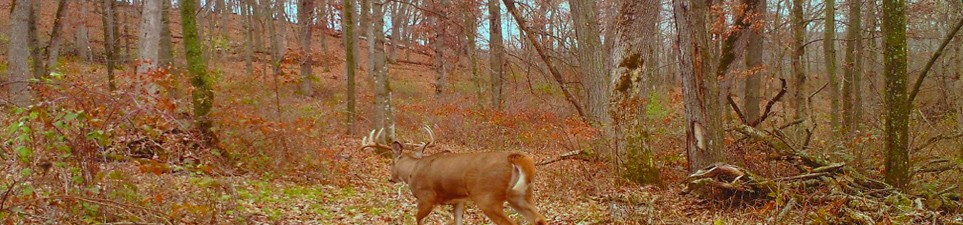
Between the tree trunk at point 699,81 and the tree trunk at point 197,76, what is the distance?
20.8ft

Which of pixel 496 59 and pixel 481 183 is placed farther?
pixel 496 59

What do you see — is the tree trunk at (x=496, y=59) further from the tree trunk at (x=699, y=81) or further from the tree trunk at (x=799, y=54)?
the tree trunk at (x=699, y=81)

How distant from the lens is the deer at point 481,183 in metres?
6.79

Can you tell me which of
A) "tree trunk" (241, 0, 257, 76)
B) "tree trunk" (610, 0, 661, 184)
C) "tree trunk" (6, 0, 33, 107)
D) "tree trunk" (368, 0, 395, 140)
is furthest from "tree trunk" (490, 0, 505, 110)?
"tree trunk" (610, 0, 661, 184)

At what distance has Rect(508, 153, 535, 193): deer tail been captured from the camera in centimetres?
676

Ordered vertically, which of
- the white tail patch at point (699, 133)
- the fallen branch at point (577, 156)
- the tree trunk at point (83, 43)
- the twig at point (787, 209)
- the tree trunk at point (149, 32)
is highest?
the tree trunk at point (83, 43)

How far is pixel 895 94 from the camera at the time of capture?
303 inches

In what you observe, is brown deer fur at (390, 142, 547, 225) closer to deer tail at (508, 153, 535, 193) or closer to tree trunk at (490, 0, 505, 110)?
deer tail at (508, 153, 535, 193)

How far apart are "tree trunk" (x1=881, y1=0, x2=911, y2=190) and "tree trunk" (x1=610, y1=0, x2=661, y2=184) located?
118 inches

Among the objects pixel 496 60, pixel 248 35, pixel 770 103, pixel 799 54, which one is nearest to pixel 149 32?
pixel 770 103

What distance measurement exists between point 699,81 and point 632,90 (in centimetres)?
111

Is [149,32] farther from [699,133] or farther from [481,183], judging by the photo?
[699,133]

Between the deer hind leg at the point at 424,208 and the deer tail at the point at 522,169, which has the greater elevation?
the deer tail at the point at 522,169

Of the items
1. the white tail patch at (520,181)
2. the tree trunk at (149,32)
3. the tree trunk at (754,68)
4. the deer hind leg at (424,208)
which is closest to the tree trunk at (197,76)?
the tree trunk at (149,32)
